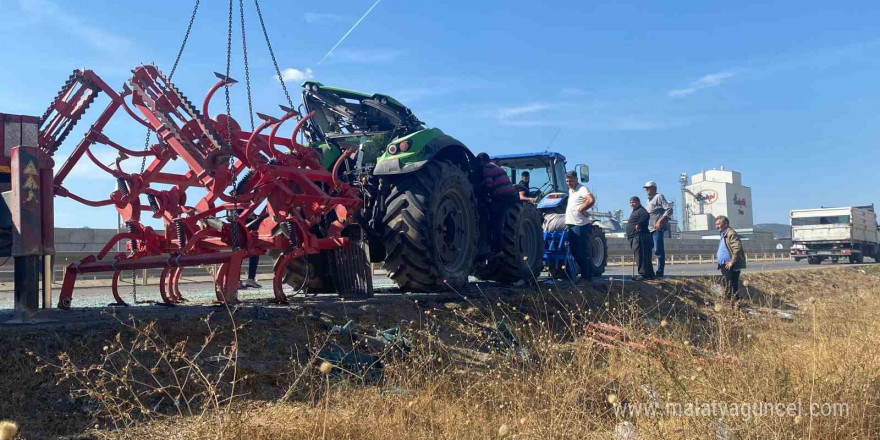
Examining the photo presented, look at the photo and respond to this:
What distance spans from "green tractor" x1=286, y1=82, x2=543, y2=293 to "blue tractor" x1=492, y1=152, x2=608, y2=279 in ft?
4.34

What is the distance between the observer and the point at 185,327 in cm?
400

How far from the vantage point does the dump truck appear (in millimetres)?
28109

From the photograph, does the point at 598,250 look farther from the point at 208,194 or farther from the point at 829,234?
the point at 829,234

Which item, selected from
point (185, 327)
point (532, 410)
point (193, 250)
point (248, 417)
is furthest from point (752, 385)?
point (193, 250)

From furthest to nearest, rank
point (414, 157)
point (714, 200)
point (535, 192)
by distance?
point (714, 200), point (535, 192), point (414, 157)

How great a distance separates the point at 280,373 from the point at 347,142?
4.19 m

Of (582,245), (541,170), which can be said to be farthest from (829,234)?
(582,245)

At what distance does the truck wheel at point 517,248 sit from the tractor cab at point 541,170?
2.26 metres

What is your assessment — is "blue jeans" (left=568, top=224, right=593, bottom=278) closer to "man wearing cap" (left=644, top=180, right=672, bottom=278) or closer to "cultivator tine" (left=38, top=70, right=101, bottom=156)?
"man wearing cap" (left=644, top=180, right=672, bottom=278)

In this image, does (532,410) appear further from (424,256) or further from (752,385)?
(424,256)

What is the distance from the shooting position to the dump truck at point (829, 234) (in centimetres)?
2811

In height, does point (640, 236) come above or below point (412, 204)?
below

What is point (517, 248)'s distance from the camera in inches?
305

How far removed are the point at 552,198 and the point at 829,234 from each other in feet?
76.4
